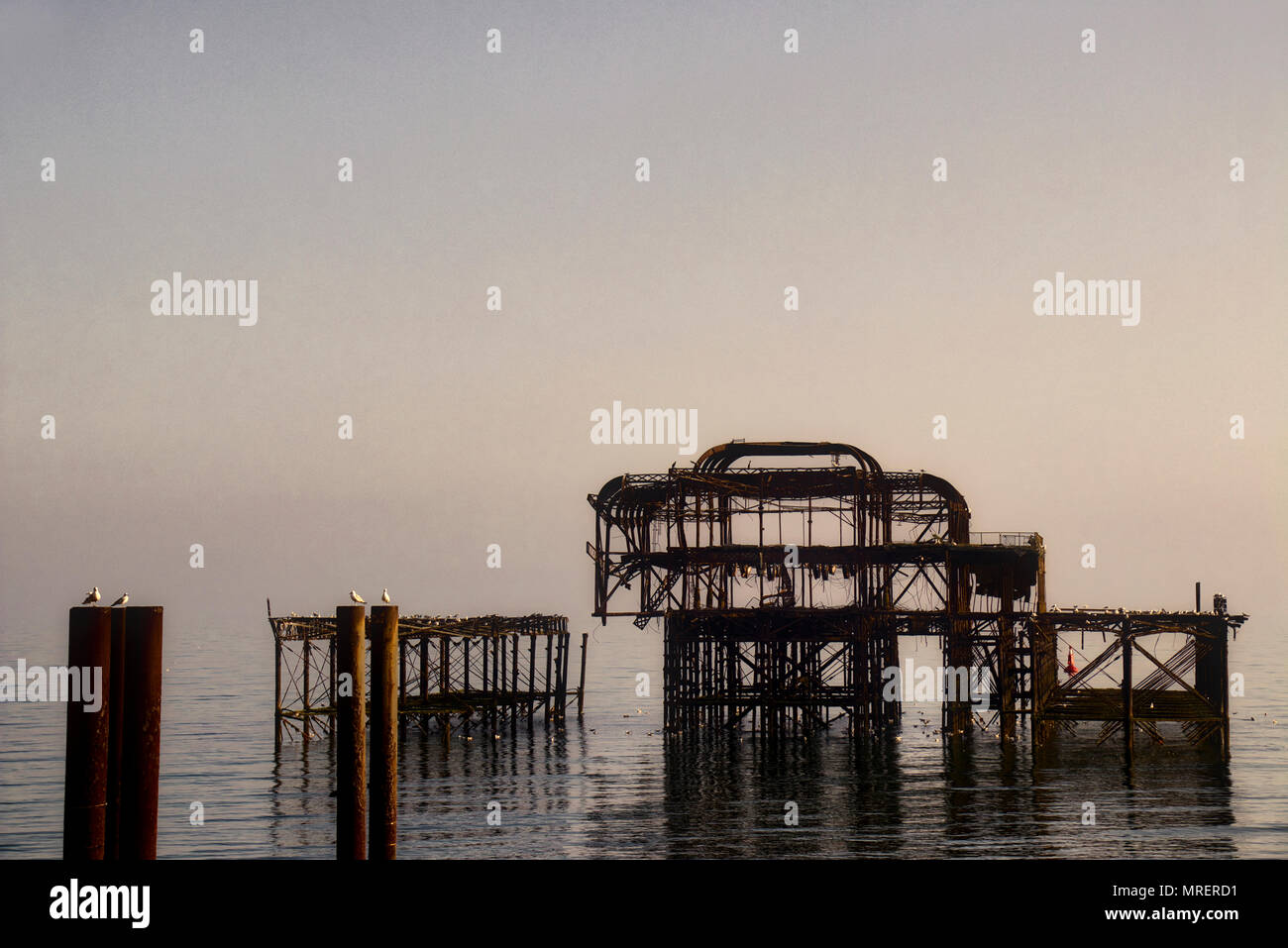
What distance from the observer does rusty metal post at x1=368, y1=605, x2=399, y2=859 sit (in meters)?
22.5

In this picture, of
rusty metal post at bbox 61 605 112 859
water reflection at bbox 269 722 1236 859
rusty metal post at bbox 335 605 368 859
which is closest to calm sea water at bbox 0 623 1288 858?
water reflection at bbox 269 722 1236 859

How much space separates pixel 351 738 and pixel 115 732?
4250 millimetres

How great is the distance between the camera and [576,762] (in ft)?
206

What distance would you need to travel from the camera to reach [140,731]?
1917cm

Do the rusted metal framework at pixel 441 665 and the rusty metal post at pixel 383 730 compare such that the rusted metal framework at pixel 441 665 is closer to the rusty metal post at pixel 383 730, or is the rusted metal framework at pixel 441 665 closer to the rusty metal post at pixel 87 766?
the rusty metal post at pixel 383 730

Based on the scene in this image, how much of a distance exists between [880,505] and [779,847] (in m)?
29.2

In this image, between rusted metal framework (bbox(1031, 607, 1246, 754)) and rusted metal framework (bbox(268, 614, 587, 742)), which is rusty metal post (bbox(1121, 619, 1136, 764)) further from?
rusted metal framework (bbox(268, 614, 587, 742))

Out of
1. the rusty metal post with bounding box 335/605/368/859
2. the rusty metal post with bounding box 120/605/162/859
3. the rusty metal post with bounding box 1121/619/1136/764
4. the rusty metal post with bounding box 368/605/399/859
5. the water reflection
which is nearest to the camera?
the rusty metal post with bounding box 120/605/162/859

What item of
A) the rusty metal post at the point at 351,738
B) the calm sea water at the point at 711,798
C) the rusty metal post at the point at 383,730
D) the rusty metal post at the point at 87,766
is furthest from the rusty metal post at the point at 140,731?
the calm sea water at the point at 711,798

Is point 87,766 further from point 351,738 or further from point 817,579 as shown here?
point 817,579

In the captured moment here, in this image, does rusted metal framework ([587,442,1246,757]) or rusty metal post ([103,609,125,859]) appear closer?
rusty metal post ([103,609,125,859])

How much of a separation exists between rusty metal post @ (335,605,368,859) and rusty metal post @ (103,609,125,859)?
351 cm

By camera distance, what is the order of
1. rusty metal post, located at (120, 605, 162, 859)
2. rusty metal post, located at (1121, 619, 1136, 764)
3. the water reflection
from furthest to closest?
rusty metal post, located at (1121, 619, 1136, 764), the water reflection, rusty metal post, located at (120, 605, 162, 859)
